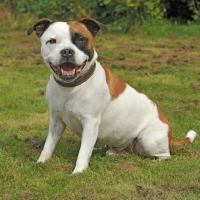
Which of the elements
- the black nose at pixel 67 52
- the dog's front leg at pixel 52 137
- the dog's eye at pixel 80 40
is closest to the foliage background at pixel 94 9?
the dog's front leg at pixel 52 137

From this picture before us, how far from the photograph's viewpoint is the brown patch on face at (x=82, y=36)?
4.44 meters

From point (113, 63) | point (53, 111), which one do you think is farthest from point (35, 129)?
point (113, 63)

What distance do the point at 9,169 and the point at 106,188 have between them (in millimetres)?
915

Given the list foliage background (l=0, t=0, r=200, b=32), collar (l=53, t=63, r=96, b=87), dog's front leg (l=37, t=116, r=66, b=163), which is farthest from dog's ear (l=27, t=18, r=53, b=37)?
foliage background (l=0, t=0, r=200, b=32)

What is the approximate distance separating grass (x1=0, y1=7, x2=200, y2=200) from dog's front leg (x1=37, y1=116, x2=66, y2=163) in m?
0.08

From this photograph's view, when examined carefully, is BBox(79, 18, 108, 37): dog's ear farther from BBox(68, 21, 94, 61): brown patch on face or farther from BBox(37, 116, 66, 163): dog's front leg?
BBox(37, 116, 66, 163): dog's front leg

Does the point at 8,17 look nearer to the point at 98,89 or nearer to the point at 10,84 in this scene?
the point at 10,84

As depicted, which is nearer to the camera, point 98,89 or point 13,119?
point 98,89

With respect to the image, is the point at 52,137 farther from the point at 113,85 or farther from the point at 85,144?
the point at 113,85

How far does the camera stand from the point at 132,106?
16.6 feet

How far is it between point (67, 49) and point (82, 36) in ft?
0.63

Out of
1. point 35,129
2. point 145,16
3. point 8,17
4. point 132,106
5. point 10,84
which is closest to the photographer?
point 132,106

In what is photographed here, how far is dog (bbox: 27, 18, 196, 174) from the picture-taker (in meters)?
4.45

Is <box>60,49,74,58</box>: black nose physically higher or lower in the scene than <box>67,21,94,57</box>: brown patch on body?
lower
